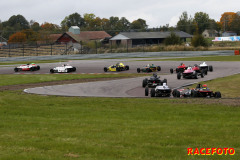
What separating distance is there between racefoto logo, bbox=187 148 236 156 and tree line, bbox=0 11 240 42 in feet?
303

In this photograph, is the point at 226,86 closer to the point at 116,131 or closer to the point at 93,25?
the point at 116,131

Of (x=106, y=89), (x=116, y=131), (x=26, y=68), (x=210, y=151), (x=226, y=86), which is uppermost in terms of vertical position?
(x=26, y=68)

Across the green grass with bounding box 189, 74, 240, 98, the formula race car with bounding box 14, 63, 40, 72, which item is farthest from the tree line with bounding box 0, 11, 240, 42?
the green grass with bounding box 189, 74, 240, 98

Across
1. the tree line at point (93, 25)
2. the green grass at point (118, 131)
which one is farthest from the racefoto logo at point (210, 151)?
the tree line at point (93, 25)

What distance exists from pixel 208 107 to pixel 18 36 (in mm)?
98848

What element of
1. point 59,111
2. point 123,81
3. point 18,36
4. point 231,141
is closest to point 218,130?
point 231,141

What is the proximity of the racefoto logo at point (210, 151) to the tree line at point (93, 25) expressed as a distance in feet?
303

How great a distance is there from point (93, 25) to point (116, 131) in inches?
6941

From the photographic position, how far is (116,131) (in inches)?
436

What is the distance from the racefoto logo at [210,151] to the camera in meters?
8.01

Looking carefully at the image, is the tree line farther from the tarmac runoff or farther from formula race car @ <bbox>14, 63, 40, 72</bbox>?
the tarmac runoff

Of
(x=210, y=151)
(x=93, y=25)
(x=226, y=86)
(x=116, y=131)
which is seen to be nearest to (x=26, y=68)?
(x=226, y=86)

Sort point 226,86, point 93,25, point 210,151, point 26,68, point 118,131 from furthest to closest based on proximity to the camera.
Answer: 1. point 93,25
2. point 26,68
3. point 226,86
4. point 118,131
5. point 210,151

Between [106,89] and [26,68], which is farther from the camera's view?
[26,68]
